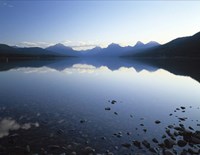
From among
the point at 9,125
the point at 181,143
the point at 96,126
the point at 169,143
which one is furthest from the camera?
the point at 96,126

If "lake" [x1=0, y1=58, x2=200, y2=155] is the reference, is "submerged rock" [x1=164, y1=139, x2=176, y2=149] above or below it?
above

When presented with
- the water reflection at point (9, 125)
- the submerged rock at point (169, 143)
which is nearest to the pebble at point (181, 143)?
the submerged rock at point (169, 143)

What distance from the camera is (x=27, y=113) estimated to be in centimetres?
2627

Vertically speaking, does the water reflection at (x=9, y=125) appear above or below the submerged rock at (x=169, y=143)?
below

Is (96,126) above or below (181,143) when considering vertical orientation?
below

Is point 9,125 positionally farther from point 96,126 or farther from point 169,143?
point 169,143

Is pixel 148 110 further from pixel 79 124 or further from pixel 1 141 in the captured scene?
pixel 1 141

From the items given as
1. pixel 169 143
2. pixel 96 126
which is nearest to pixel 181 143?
pixel 169 143

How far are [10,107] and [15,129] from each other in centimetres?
938

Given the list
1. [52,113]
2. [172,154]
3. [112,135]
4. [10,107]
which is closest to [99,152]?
[112,135]

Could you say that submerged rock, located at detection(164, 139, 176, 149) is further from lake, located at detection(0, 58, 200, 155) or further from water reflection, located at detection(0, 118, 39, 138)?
water reflection, located at detection(0, 118, 39, 138)

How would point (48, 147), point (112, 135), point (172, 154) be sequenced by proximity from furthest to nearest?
point (112, 135) < point (48, 147) < point (172, 154)

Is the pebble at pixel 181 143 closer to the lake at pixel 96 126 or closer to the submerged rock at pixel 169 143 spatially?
the lake at pixel 96 126

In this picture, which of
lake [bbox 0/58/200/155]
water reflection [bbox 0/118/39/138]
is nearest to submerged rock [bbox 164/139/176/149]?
lake [bbox 0/58/200/155]
